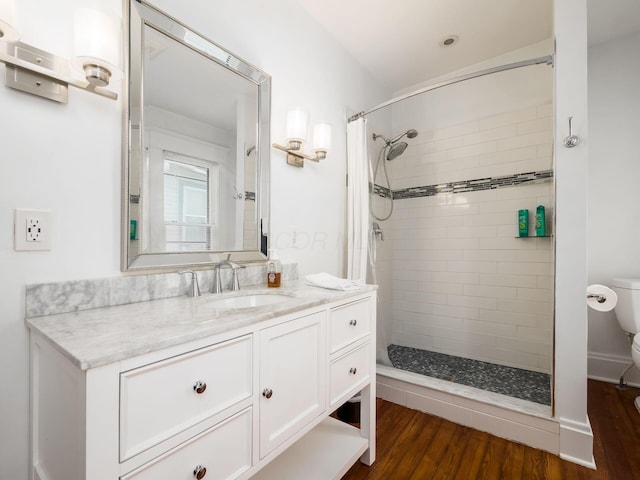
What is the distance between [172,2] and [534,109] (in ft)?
8.41

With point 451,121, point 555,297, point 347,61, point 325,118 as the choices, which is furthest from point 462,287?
point 347,61

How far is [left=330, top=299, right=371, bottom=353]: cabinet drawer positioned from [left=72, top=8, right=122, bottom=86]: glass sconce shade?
1155 millimetres

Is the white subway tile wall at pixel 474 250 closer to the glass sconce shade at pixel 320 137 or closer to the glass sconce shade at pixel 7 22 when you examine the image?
the glass sconce shade at pixel 320 137

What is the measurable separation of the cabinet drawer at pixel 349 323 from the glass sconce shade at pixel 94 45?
1.15m

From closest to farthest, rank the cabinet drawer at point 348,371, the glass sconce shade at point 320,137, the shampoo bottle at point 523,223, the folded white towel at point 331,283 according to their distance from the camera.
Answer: the cabinet drawer at point 348,371 → the folded white towel at point 331,283 → the glass sconce shade at point 320,137 → the shampoo bottle at point 523,223

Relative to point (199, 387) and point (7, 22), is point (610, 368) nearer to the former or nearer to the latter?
point (199, 387)

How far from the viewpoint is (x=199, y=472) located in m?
0.77

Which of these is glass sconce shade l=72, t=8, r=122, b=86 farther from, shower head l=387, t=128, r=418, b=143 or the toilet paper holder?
the toilet paper holder

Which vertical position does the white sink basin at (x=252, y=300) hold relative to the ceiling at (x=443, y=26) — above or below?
below

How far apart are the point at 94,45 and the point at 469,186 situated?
263 cm

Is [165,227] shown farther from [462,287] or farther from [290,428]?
[462,287]

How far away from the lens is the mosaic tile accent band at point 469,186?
7.75 ft

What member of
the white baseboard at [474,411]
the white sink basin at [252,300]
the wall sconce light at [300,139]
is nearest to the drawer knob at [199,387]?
the white sink basin at [252,300]

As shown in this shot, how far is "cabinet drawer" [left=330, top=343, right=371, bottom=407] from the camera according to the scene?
1.27 m
